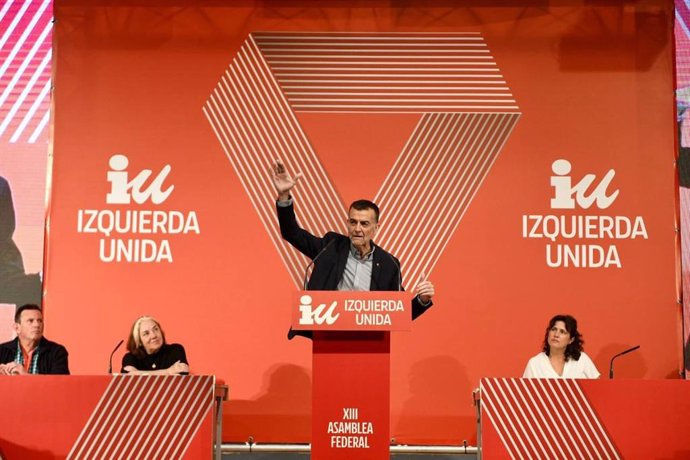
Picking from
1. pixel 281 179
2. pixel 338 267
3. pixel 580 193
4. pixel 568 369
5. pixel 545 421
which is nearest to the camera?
pixel 545 421

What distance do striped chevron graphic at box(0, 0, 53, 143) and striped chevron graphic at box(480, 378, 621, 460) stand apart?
13.7 ft

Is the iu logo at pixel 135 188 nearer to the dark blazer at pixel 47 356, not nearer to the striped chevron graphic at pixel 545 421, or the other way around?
the dark blazer at pixel 47 356

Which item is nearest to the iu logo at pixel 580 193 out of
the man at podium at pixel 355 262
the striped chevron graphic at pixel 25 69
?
the man at podium at pixel 355 262

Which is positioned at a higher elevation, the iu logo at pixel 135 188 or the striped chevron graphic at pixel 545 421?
the iu logo at pixel 135 188

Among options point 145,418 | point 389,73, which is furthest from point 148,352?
point 389,73

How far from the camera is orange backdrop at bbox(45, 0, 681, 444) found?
641 cm

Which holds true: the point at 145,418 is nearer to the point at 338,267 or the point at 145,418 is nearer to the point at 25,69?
the point at 338,267

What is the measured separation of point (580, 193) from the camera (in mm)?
6500

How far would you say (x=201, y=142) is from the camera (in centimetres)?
659

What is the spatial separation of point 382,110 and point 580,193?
5.26ft

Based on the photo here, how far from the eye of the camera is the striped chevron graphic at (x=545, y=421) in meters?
4.27

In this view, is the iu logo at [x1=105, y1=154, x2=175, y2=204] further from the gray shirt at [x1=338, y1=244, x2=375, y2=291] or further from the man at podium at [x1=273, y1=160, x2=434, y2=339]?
the gray shirt at [x1=338, y1=244, x2=375, y2=291]

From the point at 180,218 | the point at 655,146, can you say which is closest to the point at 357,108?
the point at 180,218

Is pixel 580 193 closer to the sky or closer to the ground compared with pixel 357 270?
closer to the sky
